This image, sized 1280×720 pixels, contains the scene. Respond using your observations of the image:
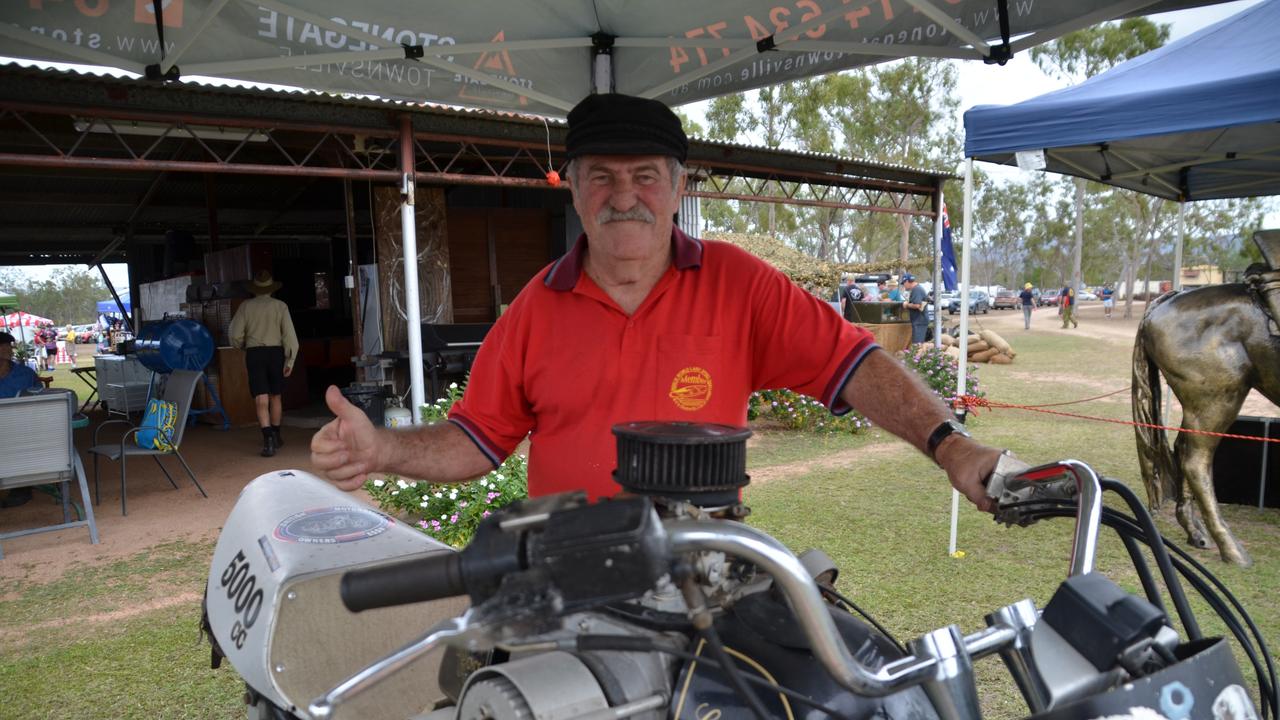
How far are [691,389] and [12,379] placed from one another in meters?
7.98

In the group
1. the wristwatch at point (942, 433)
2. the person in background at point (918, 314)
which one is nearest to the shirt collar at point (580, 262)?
the wristwatch at point (942, 433)

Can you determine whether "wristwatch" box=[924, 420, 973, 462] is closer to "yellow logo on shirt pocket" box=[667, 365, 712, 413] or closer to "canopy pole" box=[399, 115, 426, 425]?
"yellow logo on shirt pocket" box=[667, 365, 712, 413]

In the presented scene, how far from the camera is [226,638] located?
202 centimetres

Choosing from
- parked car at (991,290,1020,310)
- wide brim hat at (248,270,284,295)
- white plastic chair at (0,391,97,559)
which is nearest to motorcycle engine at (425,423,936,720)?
white plastic chair at (0,391,97,559)

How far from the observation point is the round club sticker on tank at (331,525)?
2.05 metres

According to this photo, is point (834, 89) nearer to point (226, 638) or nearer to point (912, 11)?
point (912, 11)

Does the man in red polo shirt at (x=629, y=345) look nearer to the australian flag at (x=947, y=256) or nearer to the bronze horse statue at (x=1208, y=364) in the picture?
the bronze horse statue at (x=1208, y=364)

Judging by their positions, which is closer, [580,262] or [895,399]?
[895,399]

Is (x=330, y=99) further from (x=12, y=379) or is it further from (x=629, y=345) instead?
(x=629, y=345)

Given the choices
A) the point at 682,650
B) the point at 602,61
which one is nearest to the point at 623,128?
the point at 682,650

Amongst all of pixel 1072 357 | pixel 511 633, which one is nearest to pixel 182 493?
pixel 511 633

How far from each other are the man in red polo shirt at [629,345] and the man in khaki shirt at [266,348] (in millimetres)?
8542

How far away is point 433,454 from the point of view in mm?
2035

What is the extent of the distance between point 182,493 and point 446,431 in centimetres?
707
